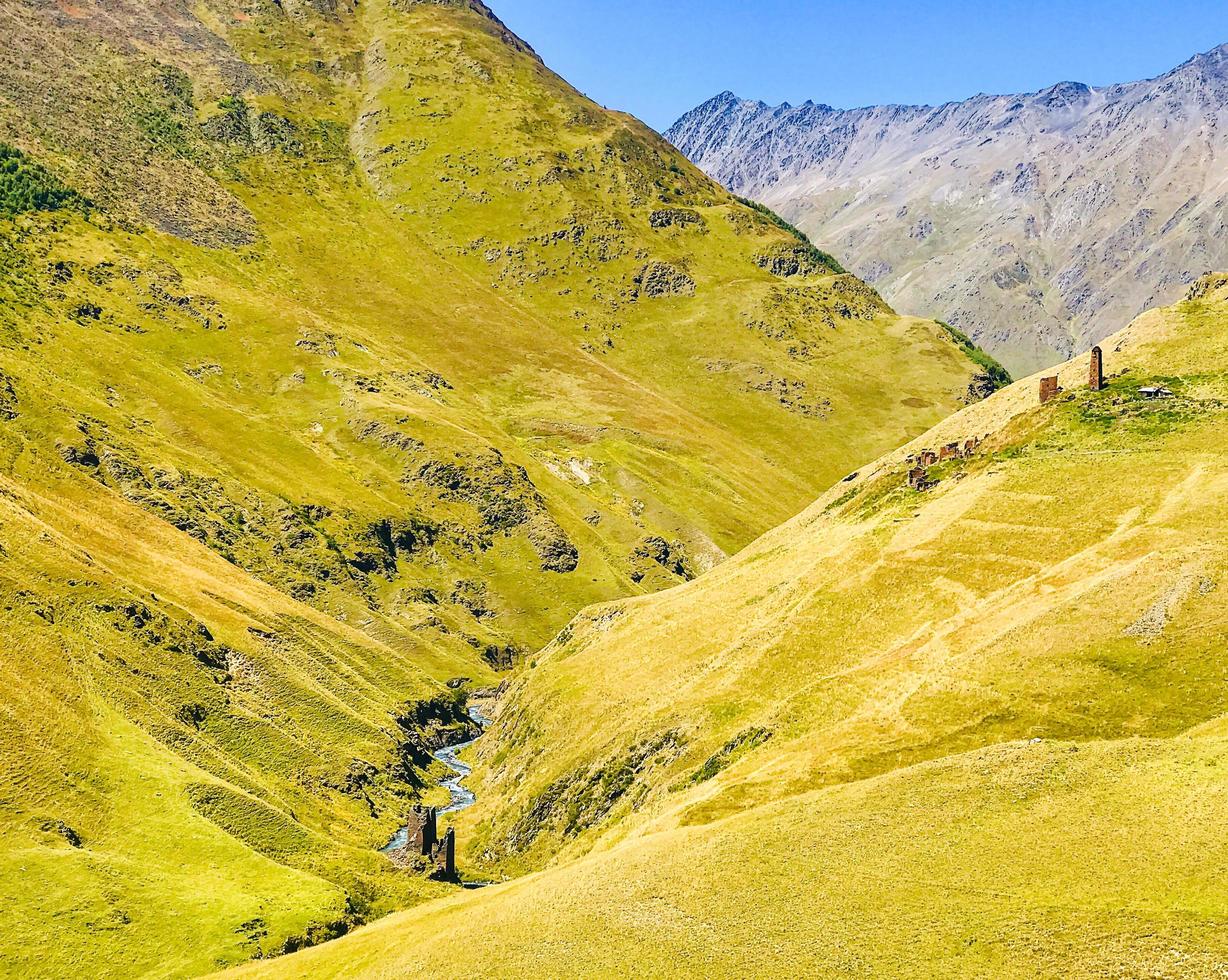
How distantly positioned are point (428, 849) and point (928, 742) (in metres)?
52.8

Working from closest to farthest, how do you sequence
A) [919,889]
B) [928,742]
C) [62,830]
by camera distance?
[919,889], [928,742], [62,830]

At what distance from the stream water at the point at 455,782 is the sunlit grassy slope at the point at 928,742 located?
610 centimetres

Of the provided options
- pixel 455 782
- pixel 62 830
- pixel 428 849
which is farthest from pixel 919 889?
pixel 455 782

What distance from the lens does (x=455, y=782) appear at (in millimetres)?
137125

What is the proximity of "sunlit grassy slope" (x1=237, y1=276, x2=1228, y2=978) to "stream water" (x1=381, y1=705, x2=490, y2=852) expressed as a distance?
6.10 m

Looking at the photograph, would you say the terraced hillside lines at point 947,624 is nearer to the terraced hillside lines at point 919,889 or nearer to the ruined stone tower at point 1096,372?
the ruined stone tower at point 1096,372

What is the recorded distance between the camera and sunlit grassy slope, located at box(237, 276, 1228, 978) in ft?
156

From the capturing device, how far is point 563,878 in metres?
69.2

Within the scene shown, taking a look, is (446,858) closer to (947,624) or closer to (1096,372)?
(947,624)

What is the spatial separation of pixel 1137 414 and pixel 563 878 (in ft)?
238

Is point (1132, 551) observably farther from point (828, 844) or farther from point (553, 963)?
point (553, 963)

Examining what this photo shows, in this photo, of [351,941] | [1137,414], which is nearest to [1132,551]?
[1137,414]

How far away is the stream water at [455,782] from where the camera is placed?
115 metres

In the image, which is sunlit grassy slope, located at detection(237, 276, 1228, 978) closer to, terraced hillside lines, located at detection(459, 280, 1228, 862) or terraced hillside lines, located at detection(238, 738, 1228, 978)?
terraced hillside lines, located at detection(238, 738, 1228, 978)
